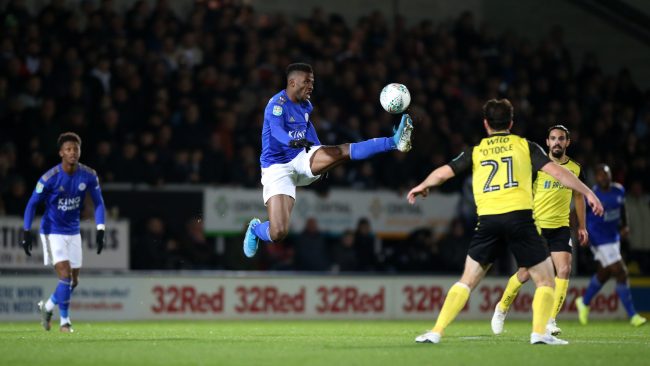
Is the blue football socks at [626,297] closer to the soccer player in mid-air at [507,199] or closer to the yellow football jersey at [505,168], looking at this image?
the soccer player in mid-air at [507,199]

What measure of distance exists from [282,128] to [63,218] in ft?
10.2

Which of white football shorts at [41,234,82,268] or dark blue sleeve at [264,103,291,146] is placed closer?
dark blue sleeve at [264,103,291,146]

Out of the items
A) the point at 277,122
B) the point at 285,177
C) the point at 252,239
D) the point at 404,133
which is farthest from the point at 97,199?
the point at 404,133

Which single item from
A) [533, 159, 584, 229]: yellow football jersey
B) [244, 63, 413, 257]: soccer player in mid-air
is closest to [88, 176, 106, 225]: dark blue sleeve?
[244, 63, 413, 257]: soccer player in mid-air

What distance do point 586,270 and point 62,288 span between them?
35.1ft

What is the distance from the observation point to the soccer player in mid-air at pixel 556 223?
12.2 m

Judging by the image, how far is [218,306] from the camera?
57.6 feet

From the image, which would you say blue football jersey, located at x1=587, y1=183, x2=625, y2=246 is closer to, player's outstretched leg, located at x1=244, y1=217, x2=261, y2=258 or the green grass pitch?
the green grass pitch

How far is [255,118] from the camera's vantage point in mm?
19125

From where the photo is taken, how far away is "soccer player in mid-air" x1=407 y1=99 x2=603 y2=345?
9.47m

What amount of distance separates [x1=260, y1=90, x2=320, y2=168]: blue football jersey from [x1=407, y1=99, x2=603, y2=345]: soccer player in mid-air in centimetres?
264

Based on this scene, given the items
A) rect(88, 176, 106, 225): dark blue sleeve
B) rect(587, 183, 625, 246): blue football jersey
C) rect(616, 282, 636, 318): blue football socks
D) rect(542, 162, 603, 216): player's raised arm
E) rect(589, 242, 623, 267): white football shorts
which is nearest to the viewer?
rect(542, 162, 603, 216): player's raised arm

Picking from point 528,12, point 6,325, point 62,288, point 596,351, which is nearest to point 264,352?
point 596,351

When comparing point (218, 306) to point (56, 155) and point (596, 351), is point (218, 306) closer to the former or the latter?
point (56, 155)
